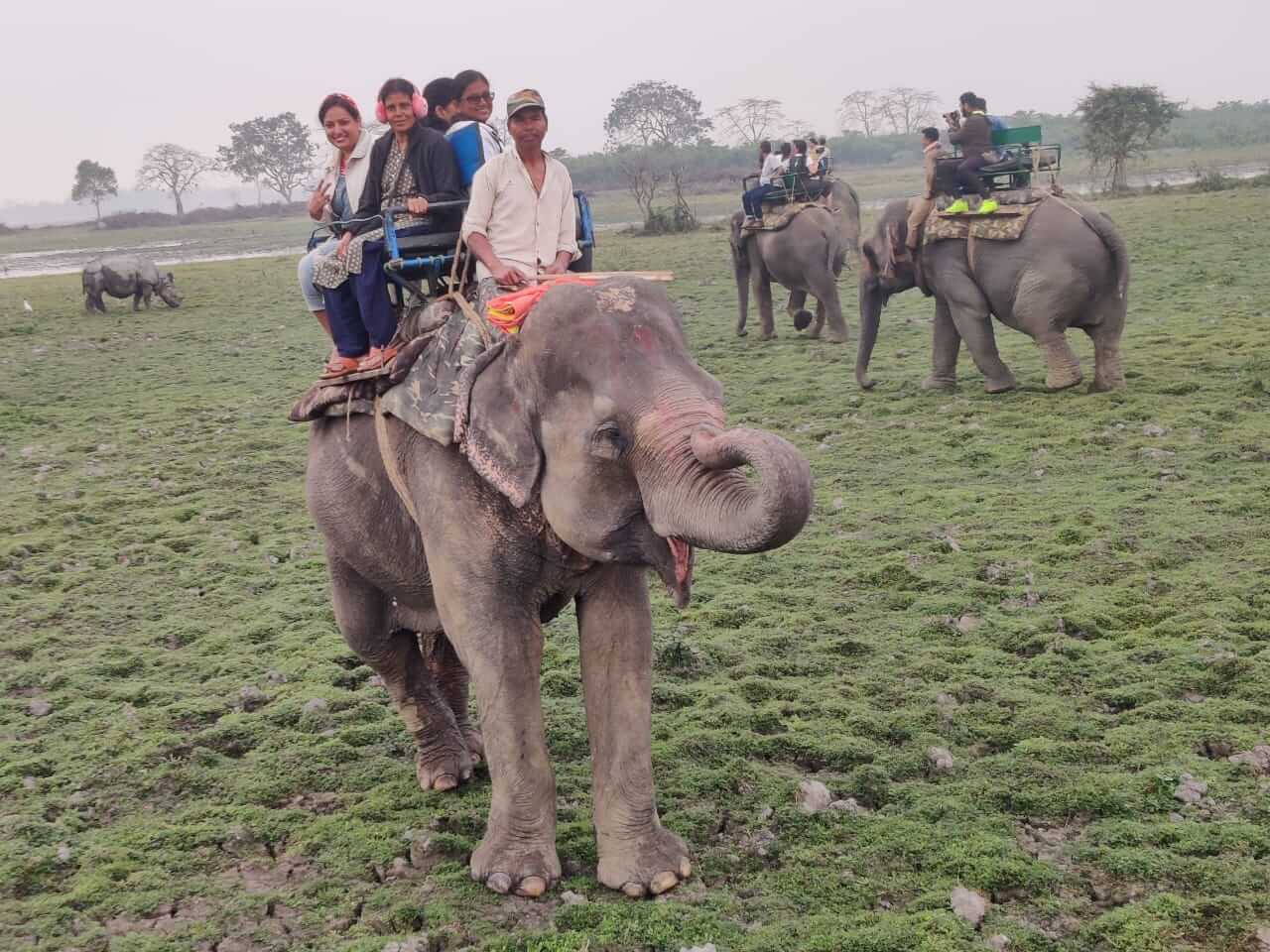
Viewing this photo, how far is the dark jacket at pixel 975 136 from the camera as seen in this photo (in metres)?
12.7

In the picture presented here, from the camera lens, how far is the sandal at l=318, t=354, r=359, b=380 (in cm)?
530

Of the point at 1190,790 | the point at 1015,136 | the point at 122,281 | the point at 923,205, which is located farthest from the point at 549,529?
the point at 122,281

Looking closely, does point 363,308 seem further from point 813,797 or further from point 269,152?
point 269,152

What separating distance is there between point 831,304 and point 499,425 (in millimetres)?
13286

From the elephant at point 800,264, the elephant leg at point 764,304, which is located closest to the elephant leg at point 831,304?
the elephant at point 800,264

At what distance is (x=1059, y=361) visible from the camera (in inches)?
472

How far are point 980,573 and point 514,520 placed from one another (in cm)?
391

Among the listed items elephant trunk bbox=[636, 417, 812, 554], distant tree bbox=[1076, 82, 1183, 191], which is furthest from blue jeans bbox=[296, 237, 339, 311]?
distant tree bbox=[1076, 82, 1183, 191]

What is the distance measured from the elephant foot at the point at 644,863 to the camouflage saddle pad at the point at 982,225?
8934 millimetres

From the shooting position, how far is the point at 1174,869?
425 centimetres

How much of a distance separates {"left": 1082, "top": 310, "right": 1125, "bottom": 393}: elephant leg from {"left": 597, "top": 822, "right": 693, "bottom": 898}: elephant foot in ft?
27.9

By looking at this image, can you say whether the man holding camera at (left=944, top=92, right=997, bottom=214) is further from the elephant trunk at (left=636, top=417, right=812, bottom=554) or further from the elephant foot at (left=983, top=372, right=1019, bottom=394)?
the elephant trunk at (left=636, top=417, right=812, bottom=554)

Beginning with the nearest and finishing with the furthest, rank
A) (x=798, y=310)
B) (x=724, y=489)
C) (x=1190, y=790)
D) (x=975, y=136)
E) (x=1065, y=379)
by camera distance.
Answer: (x=724, y=489)
(x=1190, y=790)
(x=1065, y=379)
(x=975, y=136)
(x=798, y=310)

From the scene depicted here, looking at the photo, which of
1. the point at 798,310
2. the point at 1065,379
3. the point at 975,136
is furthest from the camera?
the point at 798,310
